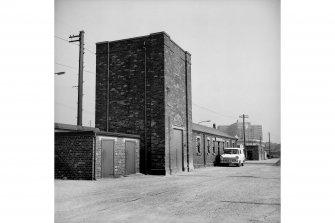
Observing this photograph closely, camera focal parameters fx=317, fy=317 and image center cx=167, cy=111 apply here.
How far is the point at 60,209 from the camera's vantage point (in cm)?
789

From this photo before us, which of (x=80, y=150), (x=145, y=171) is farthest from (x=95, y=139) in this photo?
(x=145, y=171)

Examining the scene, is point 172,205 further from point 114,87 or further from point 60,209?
point 114,87

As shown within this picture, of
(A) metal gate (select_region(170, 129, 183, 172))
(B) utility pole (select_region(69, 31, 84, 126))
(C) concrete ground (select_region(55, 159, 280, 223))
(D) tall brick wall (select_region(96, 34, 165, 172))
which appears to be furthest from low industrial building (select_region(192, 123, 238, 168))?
(C) concrete ground (select_region(55, 159, 280, 223))

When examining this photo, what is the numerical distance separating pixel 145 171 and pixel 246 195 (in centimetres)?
984

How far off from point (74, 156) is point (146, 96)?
623 cm

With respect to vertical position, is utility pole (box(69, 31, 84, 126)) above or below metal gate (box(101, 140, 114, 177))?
above

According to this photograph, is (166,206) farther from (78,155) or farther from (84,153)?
(78,155)

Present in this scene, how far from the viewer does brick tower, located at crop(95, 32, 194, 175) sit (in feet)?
63.5

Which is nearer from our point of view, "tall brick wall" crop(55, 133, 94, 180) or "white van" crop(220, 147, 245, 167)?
"tall brick wall" crop(55, 133, 94, 180)

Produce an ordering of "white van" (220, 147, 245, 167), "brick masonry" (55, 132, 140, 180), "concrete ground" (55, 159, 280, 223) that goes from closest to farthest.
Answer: "concrete ground" (55, 159, 280, 223), "brick masonry" (55, 132, 140, 180), "white van" (220, 147, 245, 167)

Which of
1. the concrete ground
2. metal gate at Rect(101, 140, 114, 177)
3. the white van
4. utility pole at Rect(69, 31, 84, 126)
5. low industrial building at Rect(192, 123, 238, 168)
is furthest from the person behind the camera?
the white van

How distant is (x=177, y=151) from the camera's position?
2123 centimetres

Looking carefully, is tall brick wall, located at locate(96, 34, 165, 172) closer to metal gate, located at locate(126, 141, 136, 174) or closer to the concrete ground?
metal gate, located at locate(126, 141, 136, 174)
